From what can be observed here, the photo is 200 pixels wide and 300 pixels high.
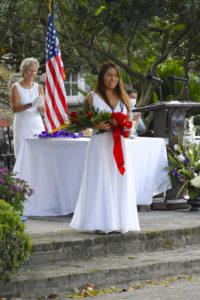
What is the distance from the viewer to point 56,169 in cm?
1111

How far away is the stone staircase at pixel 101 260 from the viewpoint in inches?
325

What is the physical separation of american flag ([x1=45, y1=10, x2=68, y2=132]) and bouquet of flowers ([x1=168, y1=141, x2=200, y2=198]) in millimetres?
1626

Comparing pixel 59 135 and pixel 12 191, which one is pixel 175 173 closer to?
pixel 59 135

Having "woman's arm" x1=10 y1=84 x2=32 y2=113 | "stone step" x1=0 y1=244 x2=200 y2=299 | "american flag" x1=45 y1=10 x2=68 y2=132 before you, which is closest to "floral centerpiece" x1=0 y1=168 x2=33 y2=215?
"stone step" x1=0 y1=244 x2=200 y2=299

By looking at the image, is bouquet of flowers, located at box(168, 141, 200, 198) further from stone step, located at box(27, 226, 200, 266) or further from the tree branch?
the tree branch

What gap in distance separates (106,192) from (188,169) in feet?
8.11

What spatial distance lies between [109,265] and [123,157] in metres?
1.30

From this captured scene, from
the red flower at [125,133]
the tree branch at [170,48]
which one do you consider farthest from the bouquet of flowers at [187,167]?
the tree branch at [170,48]

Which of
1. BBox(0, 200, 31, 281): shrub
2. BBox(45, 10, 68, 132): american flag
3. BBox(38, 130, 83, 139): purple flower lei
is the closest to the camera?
BBox(0, 200, 31, 281): shrub

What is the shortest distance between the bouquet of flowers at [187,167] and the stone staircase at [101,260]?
1.51 metres

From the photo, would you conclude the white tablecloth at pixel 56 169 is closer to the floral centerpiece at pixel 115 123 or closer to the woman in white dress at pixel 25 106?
the woman in white dress at pixel 25 106

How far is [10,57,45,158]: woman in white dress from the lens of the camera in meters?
11.6

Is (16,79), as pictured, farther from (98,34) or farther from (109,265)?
(98,34)

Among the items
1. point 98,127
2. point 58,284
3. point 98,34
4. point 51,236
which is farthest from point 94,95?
point 98,34
